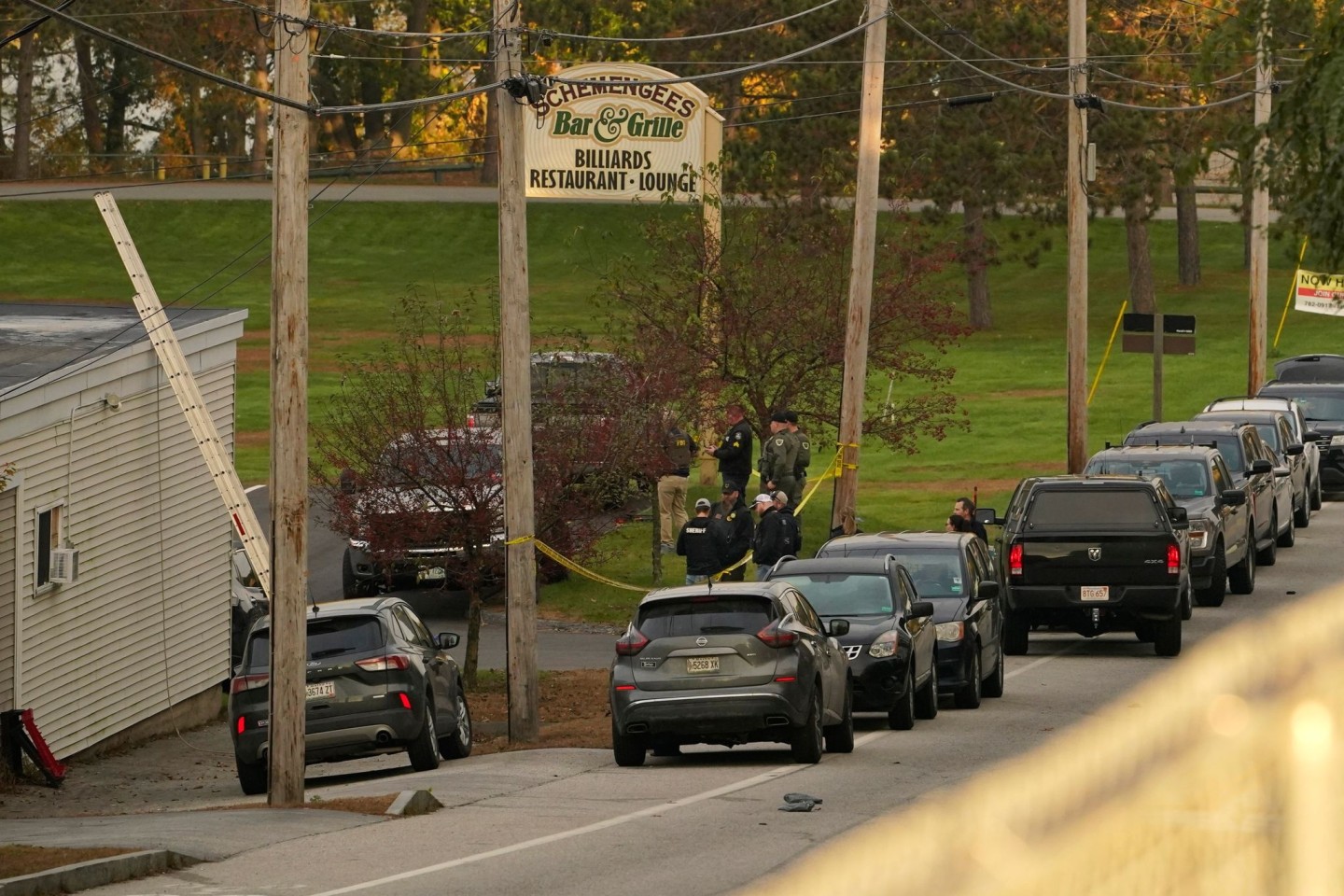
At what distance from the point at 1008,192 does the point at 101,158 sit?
44.9 m

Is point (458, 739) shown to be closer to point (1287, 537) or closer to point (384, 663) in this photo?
point (384, 663)

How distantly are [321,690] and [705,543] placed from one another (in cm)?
669

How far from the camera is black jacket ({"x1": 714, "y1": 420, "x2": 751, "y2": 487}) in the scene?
29.1 metres

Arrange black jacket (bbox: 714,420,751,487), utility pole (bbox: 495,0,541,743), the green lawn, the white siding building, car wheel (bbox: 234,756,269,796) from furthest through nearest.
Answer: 1. the green lawn
2. black jacket (bbox: 714,420,751,487)
3. the white siding building
4. utility pole (bbox: 495,0,541,743)
5. car wheel (bbox: 234,756,269,796)

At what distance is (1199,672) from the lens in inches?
151

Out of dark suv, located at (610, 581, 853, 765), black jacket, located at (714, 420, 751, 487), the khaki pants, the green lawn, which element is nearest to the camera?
dark suv, located at (610, 581, 853, 765)

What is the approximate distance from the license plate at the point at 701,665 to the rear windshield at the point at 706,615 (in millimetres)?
222

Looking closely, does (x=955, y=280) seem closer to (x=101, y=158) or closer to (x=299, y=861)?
(x=101, y=158)

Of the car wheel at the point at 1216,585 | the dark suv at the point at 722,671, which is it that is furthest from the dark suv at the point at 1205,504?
the dark suv at the point at 722,671

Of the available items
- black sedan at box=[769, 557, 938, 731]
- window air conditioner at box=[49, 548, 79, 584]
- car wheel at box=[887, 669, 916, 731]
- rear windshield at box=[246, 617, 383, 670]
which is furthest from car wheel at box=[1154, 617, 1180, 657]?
window air conditioner at box=[49, 548, 79, 584]

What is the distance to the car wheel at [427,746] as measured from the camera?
19.0 metres

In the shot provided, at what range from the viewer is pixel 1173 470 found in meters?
27.5

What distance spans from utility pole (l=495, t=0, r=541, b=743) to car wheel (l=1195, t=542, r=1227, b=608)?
9969 mm

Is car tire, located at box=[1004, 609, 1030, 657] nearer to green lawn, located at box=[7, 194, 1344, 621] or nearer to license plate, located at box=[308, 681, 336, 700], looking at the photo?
license plate, located at box=[308, 681, 336, 700]
